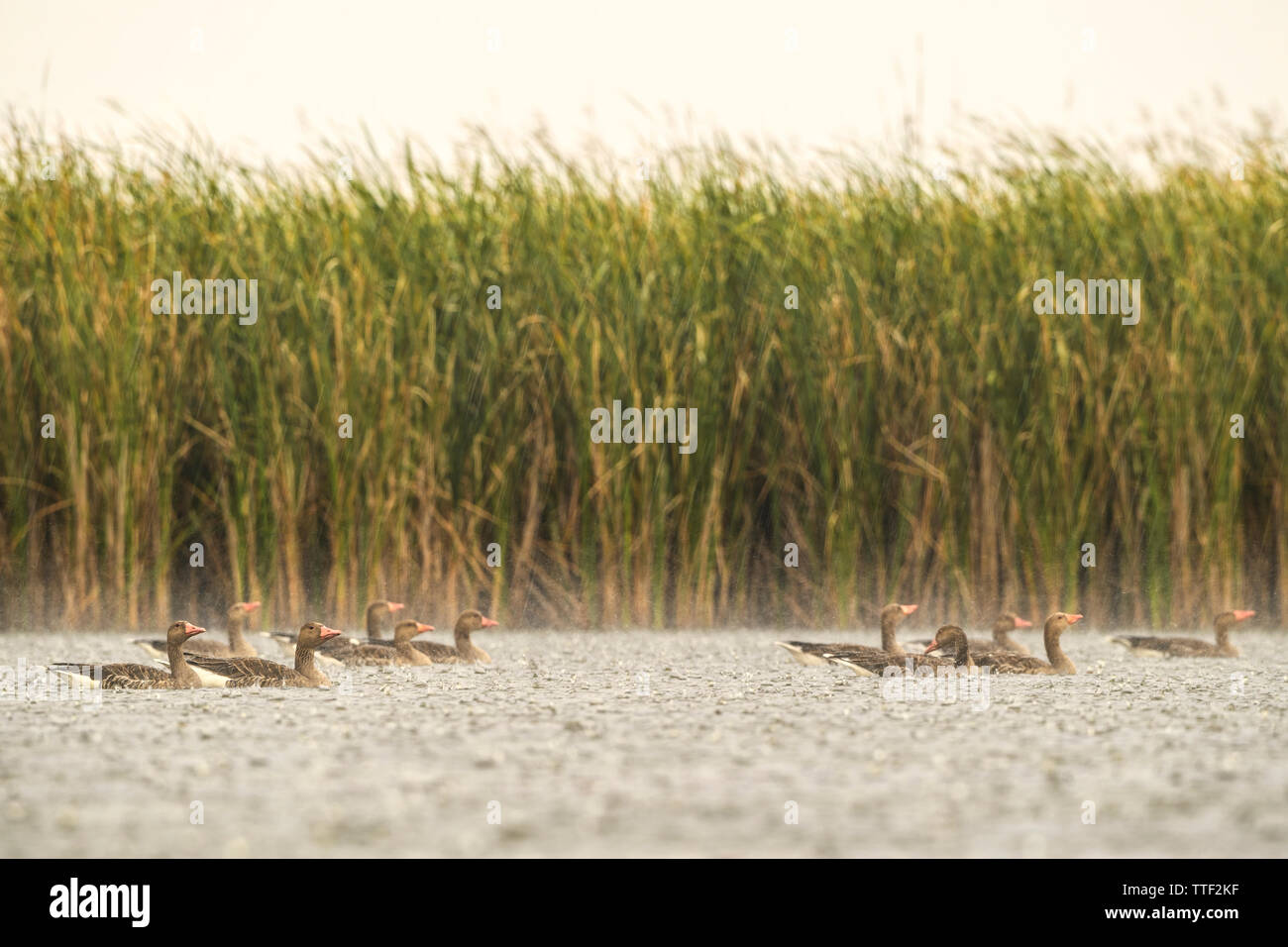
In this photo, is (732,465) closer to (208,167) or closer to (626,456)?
(626,456)

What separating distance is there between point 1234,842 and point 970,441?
20.5 feet

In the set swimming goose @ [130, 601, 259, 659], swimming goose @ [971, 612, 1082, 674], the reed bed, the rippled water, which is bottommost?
the rippled water

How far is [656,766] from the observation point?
618 centimetres

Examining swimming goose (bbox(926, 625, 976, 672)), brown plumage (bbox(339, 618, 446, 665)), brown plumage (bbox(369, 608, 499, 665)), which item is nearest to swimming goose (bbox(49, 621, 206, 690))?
brown plumage (bbox(339, 618, 446, 665))

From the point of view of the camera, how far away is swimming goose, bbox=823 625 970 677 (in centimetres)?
877

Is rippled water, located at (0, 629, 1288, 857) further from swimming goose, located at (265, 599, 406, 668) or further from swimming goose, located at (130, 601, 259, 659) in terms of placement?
swimming goose, located at (130, 601, 259, 659)

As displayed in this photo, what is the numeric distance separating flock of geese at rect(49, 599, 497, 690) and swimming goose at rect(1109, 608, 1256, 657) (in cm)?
360

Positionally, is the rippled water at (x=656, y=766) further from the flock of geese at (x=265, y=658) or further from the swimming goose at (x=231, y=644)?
the swimming goose at (x=231, y=644)

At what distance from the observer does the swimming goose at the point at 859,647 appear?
357 inches

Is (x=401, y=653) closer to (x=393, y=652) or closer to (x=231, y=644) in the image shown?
(x=393, y=652)

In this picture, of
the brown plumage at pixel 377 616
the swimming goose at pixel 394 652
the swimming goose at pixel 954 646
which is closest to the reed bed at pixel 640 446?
the brown plumage at pixel 377 616

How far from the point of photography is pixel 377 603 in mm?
10188

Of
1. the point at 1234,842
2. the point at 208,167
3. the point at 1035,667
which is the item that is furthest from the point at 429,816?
the point at 208,167

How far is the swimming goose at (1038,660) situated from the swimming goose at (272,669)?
333cm
